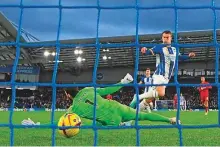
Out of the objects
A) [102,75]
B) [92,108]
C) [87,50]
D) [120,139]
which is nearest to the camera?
[92,108]

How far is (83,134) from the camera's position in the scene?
7344 millimetres

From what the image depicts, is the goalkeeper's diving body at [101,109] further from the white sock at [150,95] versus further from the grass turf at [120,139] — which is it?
the white sock at [150,95]

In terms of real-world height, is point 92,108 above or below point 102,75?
below

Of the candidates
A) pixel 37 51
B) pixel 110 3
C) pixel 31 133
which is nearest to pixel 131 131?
pixel 31 133

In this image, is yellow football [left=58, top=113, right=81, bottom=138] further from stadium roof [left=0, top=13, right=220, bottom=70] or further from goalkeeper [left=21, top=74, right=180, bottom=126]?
stadium roof [left=0, top=13, right=220, bottom=70]

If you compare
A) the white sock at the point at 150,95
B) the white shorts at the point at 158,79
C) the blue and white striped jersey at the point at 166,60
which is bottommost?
the white sock at the point at 150,95

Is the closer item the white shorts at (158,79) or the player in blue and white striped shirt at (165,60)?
the player in blue and white striped shirt at (165,60)

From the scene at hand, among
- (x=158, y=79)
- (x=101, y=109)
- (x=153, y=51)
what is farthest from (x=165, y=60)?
(x=101, y=109)

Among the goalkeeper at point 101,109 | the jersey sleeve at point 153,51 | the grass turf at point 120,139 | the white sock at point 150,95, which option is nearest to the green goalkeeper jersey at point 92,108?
the goalkeeper at point 101,109

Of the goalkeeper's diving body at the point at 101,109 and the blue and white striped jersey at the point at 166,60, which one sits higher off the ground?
the blue and white striped jersey at the point at 166,60

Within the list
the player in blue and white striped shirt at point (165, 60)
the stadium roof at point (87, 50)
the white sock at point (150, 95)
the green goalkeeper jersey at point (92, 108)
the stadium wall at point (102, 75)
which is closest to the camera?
the green goalkeeper jersey at point (92, 108)

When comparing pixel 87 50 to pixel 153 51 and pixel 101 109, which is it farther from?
pixel 101 109

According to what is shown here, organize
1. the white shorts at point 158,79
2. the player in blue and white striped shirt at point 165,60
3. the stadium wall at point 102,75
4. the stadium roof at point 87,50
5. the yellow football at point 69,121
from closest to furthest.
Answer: the yellow football at point 69,121, the player in blue and white striped shirt at point 165,60, the white shorts at point 158,79, the stadium roof at point 87,50, the stadium wall at point 102,75

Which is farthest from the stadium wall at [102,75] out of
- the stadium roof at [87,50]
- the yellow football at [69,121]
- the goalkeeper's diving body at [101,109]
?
the yellow football at [69,121]
